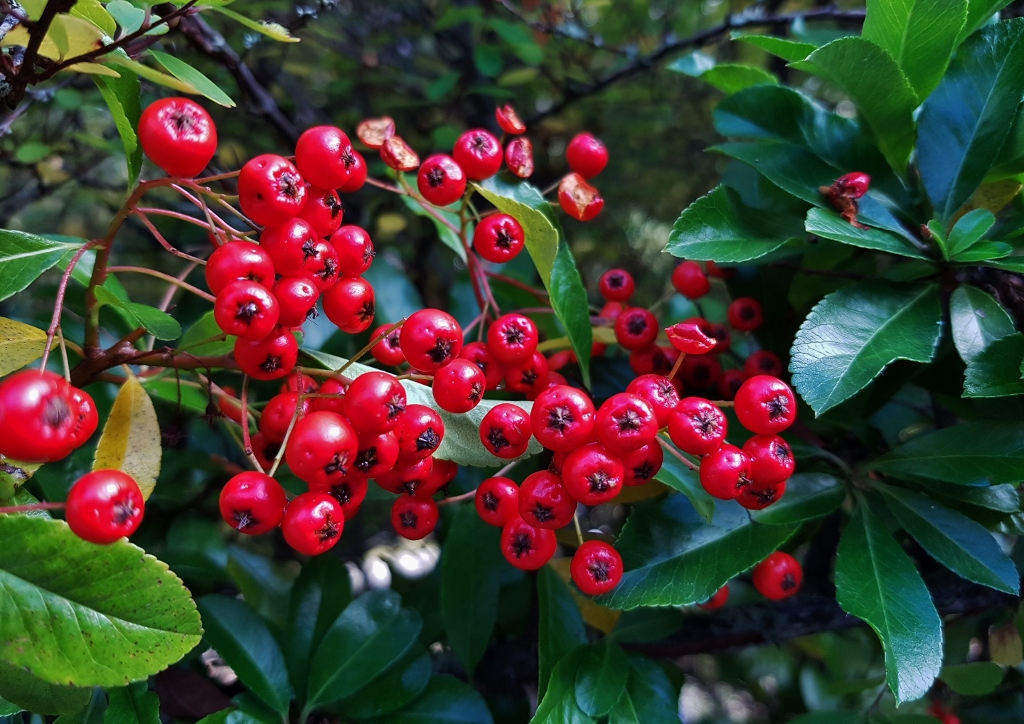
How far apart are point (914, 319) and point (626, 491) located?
22.2 inches

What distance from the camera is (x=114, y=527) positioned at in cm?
81

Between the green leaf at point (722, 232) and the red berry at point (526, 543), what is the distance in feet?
1.64

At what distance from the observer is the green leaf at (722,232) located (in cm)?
117

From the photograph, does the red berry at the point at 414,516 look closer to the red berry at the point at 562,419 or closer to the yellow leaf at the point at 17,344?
the red berry at the point at 562,419

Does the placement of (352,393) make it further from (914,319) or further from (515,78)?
(515,78)

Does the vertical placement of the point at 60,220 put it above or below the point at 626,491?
below

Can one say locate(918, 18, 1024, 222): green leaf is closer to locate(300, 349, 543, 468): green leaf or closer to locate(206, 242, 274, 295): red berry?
locate(300, 349, 543, 468): green leaf

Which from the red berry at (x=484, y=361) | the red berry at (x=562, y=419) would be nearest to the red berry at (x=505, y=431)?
the red berry at (x=562, y=419)

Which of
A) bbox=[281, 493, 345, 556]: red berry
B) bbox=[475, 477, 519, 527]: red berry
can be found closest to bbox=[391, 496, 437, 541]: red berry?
bbox=[475, 477, 519, 527]: red berry

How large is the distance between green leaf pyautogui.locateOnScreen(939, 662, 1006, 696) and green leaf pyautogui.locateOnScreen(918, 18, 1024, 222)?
909 millimetres

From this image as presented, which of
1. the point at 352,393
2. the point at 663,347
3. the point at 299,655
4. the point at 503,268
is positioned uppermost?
the point at 352,393

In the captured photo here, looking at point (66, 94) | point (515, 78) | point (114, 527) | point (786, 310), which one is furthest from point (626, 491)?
point (66, 94)

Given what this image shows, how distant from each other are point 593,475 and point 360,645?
658 millimetres

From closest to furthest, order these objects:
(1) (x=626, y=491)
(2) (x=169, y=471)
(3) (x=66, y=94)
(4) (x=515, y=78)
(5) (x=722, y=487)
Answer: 1. (5) (x=722, y=487)
2. (1) (x=626, y=491)
3. (2) (x=169, y=471)
4. (3) (x=66, y=94)
5. (4) (x=515, y=78)
